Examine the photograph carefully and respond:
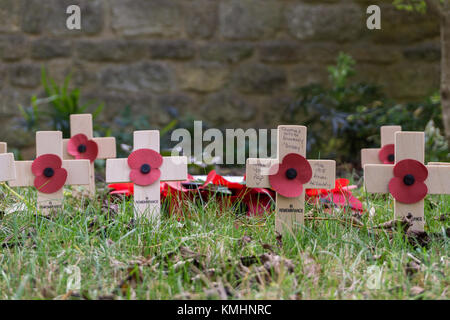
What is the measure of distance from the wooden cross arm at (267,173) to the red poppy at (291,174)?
2 centimetres

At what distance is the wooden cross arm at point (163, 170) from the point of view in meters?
1.68

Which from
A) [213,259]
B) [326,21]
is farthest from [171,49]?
[213,259]

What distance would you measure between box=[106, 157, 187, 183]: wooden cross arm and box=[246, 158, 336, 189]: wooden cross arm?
0.89ft

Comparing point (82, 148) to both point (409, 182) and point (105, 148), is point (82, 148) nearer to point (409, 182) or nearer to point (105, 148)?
point (105, 148)

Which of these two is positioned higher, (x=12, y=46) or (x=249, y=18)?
(x=249, y=18)

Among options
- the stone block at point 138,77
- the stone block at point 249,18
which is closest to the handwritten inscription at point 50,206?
the stone block at point 138,77

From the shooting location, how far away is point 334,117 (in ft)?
11.3

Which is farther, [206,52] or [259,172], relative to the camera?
[206,52]

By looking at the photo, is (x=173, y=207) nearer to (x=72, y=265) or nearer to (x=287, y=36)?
(x=72, y=265)

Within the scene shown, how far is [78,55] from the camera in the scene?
403cm

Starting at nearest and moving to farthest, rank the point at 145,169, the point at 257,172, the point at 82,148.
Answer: the point at 257,172, the point at 145,169, the point at 82,148

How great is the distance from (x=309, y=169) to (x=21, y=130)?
10.5 feet

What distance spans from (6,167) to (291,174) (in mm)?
928
